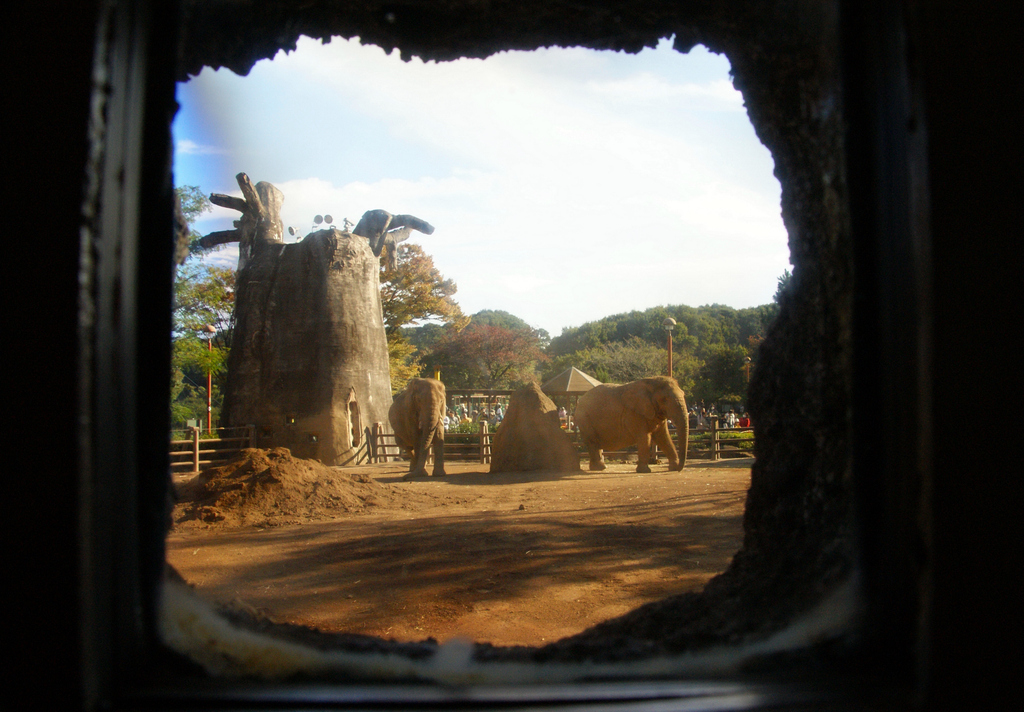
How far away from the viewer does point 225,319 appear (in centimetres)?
2556

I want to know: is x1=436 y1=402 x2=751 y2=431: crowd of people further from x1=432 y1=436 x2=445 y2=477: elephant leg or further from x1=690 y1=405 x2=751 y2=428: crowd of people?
x1=432 y1=436 x2=445 y2=477: elephant leg

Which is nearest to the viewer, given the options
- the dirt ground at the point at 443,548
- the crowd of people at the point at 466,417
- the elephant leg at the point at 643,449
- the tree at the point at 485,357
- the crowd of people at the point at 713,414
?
the dirt ground at the point at 443,548

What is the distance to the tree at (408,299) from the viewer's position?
2945cm

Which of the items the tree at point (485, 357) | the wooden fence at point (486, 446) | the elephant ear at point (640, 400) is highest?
the tree at point (485, 357)

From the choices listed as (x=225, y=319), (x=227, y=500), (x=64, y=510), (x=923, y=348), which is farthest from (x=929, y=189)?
(x=225, y=319)

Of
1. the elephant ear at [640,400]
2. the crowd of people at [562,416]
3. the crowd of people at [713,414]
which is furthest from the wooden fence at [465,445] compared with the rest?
the crowd of people at [713,414]

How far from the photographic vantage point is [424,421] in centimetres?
1455

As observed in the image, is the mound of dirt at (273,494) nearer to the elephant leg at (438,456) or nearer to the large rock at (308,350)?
the elephant leg at (438,456)

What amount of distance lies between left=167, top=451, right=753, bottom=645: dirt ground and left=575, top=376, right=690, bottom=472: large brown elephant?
3.16m

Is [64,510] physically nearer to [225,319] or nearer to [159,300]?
[159,300]

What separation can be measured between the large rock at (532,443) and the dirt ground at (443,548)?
10.1ft

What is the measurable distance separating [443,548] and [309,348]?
16.1 m

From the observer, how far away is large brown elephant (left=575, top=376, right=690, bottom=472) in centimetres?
1439

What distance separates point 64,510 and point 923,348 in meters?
1.67
